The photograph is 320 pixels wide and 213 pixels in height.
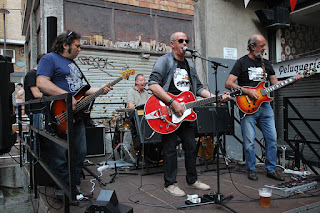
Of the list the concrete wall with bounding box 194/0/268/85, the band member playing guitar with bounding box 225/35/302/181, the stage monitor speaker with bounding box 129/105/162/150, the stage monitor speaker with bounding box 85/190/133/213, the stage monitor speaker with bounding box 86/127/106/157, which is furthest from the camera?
the concrete wall with bounding box 194/0/268/85

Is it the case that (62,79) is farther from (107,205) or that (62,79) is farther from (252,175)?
(252,175)

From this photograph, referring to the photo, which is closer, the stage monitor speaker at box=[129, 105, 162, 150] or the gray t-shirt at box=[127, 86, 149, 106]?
the stage monitor speaker at box=[129, 105, 162, 150]

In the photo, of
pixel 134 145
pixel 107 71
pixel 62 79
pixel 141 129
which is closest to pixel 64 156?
pixel 62 79

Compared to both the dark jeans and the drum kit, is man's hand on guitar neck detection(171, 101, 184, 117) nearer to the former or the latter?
the dark jeans

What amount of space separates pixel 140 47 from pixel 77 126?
4.66m

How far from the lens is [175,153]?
3.53 meters

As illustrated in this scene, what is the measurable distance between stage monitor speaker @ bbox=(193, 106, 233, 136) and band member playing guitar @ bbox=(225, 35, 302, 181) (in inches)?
25.3

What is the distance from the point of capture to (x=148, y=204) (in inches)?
125

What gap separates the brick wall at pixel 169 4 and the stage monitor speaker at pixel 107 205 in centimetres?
595

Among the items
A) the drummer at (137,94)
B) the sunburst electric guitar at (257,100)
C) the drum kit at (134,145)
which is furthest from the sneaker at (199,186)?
the drummer at (137,94)

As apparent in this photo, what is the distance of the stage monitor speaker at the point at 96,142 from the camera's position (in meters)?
6.25

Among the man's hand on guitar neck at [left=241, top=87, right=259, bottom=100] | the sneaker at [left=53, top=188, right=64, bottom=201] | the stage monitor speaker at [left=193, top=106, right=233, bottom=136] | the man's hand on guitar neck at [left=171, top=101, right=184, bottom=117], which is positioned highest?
the man's hand on guitar neck at [left=241, top=87, right=259, bottom=100]

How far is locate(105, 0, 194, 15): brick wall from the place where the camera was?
7465mm

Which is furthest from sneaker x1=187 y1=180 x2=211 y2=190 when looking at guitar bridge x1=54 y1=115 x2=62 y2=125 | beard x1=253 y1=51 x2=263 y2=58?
beard x1=253 y1=51 x2=263 y2=58
